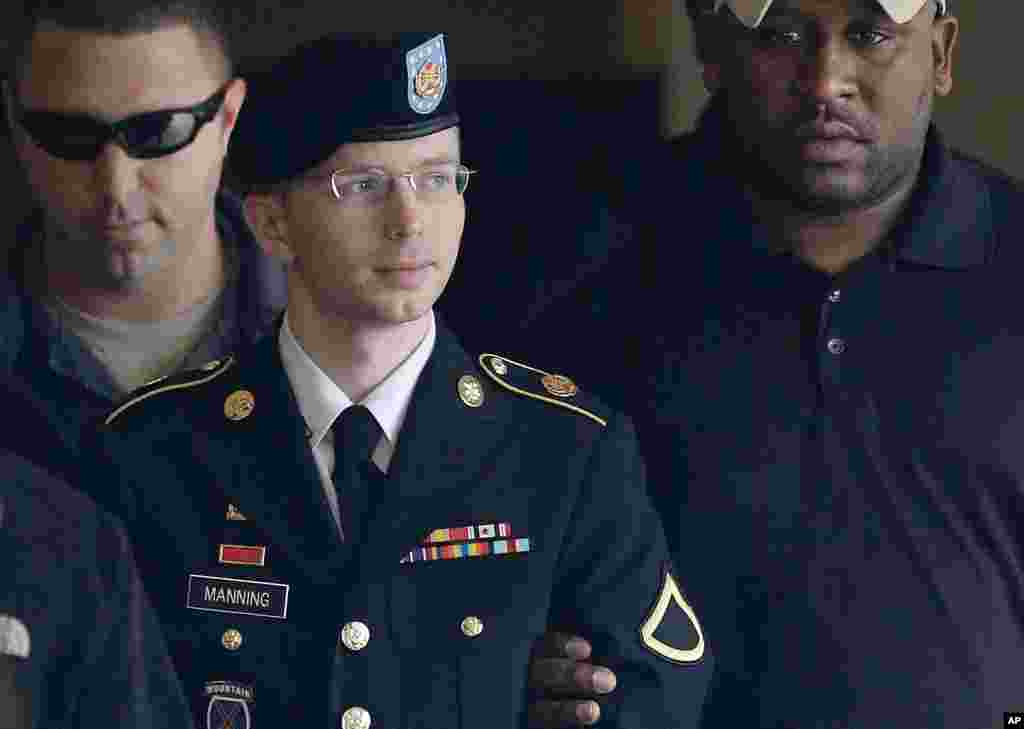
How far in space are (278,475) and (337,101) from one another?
0.66 ft

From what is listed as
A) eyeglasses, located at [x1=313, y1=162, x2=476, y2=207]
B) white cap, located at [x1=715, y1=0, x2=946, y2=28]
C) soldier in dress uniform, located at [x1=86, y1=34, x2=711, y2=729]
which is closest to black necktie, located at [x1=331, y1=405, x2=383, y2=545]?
soldier in dress uniform, located at [x1=86, y1=34, x2=711, y2=729]

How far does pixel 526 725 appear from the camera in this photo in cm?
103

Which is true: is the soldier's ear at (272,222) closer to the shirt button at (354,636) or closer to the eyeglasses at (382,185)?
the eyeglasses at (382,185)

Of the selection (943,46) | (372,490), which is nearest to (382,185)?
(372,490)

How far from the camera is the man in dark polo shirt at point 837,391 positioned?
1185 mm

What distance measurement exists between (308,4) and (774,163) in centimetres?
→ 36

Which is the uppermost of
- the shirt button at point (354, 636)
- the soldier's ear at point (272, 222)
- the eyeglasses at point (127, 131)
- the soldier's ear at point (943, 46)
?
the soldier's ear at point (943, 46)

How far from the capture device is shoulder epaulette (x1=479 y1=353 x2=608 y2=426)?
1.09 metres

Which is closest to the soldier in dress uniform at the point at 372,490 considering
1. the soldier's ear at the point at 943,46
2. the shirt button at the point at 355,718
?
the shirt button at the point at 355,718

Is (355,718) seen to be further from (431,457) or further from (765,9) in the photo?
(765,9)

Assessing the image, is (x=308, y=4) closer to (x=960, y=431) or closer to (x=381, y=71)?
(x=381, y=71)

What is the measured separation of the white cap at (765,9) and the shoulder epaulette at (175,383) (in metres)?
0.37

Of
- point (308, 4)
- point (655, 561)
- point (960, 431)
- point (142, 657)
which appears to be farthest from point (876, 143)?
point (142, 657)

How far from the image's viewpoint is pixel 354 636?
1.02 meters
